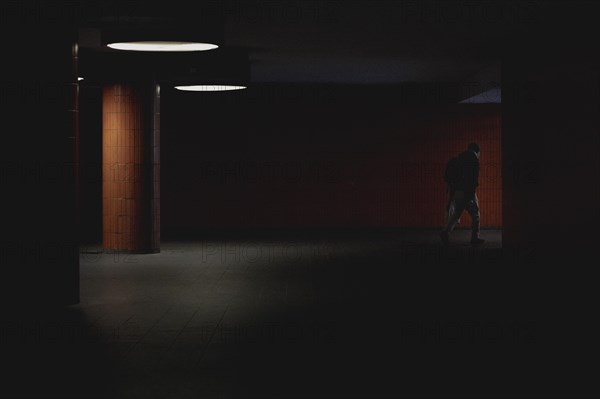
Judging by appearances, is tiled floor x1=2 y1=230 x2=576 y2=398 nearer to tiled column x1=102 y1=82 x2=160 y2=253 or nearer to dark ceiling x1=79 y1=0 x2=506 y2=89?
tiled column x1=102 y1=82 x2=160 y2=253

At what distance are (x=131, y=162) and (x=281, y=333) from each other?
322 inches

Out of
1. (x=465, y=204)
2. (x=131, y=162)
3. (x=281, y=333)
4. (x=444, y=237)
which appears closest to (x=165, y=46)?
(x=131, y=162)

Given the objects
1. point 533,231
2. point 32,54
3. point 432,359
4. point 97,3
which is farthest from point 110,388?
point 533,231

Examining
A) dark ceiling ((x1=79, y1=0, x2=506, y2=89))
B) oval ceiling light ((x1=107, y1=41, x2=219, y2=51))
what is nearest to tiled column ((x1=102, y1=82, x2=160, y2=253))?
dark ceiling ((x1=79, y1=0, x2=506, y2=89))

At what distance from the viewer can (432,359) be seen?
18.3 ft

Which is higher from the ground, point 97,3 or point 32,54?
point 97,3

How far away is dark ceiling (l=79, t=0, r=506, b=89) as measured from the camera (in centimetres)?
929

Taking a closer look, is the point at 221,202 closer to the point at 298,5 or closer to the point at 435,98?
the point at 435,98

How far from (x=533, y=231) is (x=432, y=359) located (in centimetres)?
696

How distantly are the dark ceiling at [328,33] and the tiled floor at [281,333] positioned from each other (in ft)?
9.58

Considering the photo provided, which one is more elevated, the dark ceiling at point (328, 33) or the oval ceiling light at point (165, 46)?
the dark ceiling at point (328, 33)

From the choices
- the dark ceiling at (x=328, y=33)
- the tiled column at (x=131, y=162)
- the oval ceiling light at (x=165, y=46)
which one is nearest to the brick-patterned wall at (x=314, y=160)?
the dark ceiling at (x=328, y=33)

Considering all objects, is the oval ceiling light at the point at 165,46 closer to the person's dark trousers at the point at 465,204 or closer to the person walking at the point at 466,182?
the person walking at the point at 466,182

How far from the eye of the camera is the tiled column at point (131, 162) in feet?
46.1
